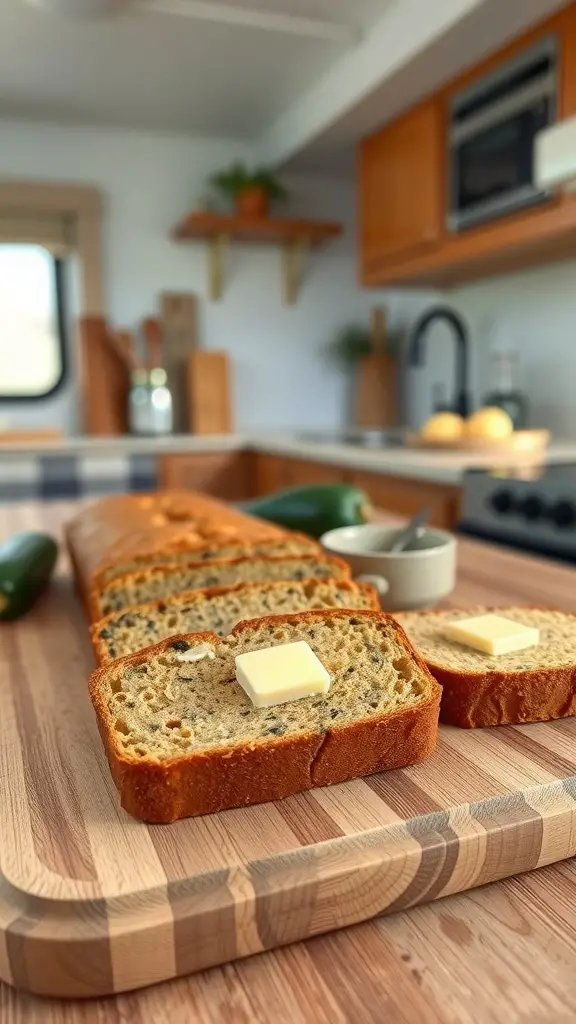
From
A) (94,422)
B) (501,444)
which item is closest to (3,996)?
(501,444)

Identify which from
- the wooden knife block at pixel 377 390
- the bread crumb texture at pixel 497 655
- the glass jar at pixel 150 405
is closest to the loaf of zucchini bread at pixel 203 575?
the bread crumb texture at pixel 497 655

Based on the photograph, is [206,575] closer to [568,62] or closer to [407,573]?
[407,573]

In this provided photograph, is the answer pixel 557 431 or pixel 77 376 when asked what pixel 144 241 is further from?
pixel 557 431

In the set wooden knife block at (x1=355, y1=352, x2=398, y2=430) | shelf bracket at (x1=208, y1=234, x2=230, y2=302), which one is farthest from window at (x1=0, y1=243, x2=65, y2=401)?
wooden knife block at (x1=355, y1=352, x2=398, y2=430)

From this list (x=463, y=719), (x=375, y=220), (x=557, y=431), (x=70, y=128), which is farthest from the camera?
(x=70, y=128)

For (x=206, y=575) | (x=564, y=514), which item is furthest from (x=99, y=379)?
(x=206, y=575)
